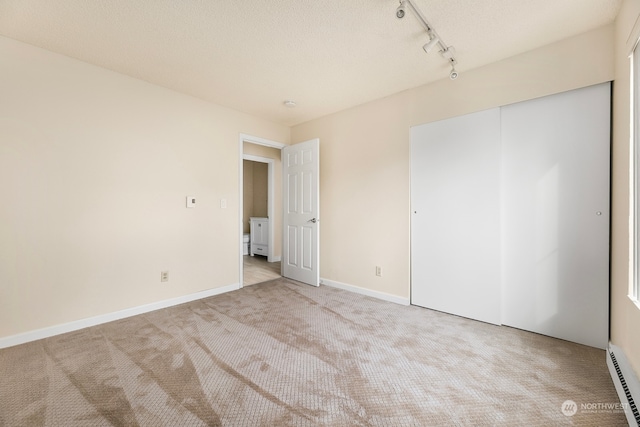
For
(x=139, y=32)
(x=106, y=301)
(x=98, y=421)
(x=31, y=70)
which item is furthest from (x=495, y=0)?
(x=106, y=301)

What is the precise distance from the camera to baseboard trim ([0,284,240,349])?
2.14 metres

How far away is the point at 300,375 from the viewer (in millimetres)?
1732

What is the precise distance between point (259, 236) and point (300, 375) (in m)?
4.48

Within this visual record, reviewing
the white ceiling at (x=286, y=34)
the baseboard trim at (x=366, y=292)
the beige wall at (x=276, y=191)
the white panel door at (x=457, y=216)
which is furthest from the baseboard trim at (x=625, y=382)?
the beige wall at (x=276, y=191)

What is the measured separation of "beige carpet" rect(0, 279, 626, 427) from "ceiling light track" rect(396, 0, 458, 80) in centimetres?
238

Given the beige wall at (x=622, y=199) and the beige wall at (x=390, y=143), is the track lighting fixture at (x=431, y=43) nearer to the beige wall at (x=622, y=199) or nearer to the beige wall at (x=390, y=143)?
the beige wall at (x=390, y=143)

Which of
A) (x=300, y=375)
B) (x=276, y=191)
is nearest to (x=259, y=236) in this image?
(x=276, y=191)

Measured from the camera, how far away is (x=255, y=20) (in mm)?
1903

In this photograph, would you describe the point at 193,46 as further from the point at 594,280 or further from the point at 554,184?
the point at 594,280

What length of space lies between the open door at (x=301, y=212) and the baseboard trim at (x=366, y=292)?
18cm

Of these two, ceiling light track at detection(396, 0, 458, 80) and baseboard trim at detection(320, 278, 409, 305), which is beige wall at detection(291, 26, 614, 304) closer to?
baseboard trim at detection(320, 278, 409, 305)

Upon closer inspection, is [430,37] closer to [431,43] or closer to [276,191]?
[431,43]

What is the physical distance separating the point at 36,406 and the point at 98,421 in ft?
1.51

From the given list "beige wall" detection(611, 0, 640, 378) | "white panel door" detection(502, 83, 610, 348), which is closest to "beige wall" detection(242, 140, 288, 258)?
"white panel door" detection(502, 83, 610, 348)
